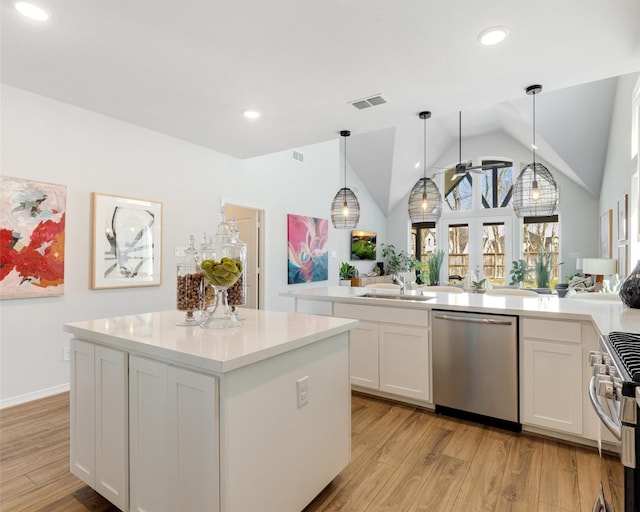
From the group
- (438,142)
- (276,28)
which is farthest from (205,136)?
(438,142)

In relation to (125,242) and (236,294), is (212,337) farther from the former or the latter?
(125,242)

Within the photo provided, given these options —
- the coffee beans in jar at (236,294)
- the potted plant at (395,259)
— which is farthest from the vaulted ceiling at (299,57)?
the potted plant at (395,259)

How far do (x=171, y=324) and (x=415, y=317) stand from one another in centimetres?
181

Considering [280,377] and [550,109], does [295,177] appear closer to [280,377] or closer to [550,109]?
[550,109]

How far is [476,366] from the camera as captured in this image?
8.47ft

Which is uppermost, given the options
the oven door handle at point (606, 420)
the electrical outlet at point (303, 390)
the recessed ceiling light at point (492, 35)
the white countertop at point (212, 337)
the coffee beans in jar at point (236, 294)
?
the recessed ceiling light at point (492, 35)

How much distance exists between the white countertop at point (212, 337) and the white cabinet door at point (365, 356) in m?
1.14

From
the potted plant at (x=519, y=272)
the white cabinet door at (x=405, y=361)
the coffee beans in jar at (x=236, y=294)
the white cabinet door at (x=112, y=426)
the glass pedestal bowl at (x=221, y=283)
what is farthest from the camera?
the potted plant at (x=519, y=272)

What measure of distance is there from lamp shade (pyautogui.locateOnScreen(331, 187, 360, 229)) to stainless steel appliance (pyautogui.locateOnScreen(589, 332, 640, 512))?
2878 millimetres

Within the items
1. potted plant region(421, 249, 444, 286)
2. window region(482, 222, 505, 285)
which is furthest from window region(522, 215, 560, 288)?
potted plant region(421, 249, 444, 286)

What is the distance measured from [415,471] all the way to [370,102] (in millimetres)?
2796

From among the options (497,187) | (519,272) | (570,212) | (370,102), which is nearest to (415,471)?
(370,102)

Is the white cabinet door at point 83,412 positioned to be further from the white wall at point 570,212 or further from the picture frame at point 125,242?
the white wall at point 570,212

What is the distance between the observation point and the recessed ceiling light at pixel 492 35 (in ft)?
6.90
